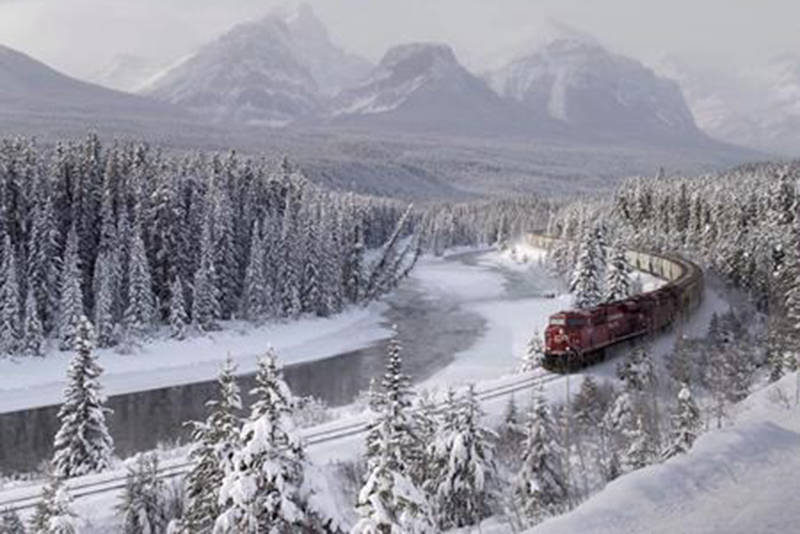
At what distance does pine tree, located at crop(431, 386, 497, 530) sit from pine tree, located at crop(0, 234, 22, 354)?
185 feet

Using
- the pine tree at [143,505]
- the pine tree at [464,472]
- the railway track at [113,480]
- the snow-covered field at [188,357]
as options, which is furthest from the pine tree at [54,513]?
the snow-covered field at [188,357]

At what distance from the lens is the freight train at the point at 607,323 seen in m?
55.0

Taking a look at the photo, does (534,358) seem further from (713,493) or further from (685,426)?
(713,493)

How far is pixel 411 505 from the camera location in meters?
18.5

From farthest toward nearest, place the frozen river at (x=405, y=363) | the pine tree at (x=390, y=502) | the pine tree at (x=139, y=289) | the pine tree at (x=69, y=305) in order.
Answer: the pine tree at (x=139, y=289) < the pine tree at (x=69, y=305) < the frozen river at (x=405, y=363) < the pine tree at (x=390, y=502)

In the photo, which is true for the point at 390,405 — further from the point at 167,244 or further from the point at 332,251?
the point at 332,251

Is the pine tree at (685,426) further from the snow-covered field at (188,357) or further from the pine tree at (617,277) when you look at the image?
the pine tree at (617,277)

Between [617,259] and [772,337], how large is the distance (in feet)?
75.9

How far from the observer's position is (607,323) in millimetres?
59125

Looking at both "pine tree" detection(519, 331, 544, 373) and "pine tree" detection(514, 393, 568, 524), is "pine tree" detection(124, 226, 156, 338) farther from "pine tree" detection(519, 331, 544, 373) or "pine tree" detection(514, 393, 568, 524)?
"pine tree" detection(514, 393, 568, 524)

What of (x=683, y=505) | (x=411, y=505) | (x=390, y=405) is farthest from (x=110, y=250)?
(x=683, y=505)

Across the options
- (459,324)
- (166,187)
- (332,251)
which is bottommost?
(459,324)

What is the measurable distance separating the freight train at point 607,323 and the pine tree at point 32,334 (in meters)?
44.3

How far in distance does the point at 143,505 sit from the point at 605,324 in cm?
3775
